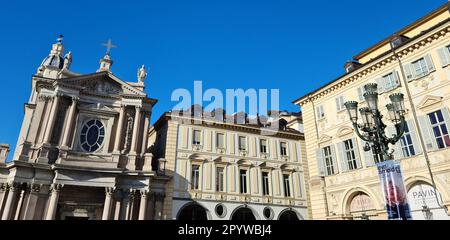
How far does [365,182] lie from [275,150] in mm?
13335

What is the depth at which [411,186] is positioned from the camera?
1428cm

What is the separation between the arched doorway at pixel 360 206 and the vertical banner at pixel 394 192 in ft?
28.3

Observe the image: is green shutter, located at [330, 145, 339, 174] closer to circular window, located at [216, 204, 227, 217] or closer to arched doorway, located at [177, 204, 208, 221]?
circular window, located at [216, 204, 227, 217]

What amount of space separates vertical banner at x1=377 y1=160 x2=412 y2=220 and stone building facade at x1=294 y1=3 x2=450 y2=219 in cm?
569

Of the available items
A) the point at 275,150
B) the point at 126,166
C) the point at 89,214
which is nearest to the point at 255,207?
the point at 275,150

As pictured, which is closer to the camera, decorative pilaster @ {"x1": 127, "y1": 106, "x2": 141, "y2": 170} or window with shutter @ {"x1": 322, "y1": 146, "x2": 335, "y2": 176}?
window with shutter @ {"x1": 322, "y1": 146, "x2": 335, "y2": 176}

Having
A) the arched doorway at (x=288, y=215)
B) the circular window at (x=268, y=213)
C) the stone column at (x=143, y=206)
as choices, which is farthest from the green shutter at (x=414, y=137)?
the stone column at (x=143, y=206)

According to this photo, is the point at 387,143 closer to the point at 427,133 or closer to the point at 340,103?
the point at 427,133

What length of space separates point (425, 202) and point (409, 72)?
672 cm

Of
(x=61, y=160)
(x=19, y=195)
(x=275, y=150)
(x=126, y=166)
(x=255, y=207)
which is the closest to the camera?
(x=19, y=195)

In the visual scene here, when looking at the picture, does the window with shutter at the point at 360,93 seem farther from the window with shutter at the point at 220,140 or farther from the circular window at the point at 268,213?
the circular window at the point at 268,213

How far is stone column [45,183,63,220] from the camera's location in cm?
1984

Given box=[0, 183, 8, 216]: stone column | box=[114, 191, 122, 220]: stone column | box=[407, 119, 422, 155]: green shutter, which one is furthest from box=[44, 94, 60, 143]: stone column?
box=[407, 119, 422, 155]: green shutter
